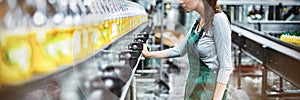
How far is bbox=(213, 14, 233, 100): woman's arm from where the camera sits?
1841 millimetres

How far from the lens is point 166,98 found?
4.36m

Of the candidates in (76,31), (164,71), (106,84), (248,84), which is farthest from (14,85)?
(164,71)

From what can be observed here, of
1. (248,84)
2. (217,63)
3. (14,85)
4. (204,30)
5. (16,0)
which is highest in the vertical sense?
(16,0)

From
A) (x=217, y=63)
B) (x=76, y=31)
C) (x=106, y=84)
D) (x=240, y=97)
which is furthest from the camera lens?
(x=240, y=97)

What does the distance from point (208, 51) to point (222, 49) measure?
0.32 ft

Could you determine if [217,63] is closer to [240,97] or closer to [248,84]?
[240,97]

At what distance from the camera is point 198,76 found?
6.75 ft

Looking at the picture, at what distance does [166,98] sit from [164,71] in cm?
125

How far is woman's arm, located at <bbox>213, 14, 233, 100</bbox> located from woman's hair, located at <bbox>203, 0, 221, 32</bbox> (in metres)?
0.03

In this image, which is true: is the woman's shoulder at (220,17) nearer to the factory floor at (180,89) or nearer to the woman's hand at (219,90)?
the woman's hand at (219,90)

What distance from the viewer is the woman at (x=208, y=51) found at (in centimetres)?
186

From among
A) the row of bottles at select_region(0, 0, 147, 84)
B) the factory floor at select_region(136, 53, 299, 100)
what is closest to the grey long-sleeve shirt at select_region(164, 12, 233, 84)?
the row of bottles at select_region(0, 0, 147, 84)

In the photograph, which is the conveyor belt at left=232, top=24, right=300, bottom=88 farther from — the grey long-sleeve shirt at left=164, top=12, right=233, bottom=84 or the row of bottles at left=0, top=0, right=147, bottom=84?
the row of bottles at left=0, top=0, right=147, bottom=84

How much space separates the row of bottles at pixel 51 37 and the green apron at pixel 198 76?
417 millimetres
